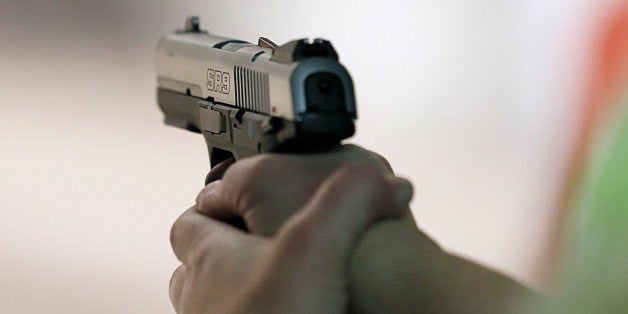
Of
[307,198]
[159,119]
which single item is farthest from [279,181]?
[159,119]

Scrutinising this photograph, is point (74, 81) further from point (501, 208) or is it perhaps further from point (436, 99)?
point (501, 208)

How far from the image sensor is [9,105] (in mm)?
1275

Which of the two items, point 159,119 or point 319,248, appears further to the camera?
point 159,119

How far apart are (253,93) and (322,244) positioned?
0.52 feet

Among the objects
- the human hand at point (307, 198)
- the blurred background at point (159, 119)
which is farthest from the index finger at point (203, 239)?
the blurred background at point (159, 119)

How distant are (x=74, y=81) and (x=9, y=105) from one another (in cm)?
10

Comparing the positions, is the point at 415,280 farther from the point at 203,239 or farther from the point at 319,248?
the point at 203,239

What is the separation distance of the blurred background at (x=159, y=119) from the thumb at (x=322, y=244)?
1.49 feet

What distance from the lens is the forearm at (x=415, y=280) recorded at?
1.41 feet

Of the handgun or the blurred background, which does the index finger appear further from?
the blurred background

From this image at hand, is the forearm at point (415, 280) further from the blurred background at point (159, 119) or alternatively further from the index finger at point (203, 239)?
the blurred background at point (159, 119)

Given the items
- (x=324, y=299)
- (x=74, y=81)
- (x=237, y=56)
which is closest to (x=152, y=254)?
(x=74, y=81)

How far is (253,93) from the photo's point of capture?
0.58 m

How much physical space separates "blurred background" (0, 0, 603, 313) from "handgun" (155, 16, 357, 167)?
371 millimetres
